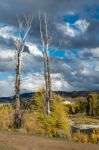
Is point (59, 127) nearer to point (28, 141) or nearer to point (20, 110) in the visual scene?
point (20, 110)

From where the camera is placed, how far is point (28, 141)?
851 inches

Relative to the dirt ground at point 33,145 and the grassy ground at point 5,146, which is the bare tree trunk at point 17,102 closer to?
the dirt ground at point 33,145

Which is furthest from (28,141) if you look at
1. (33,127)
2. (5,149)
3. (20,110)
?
(20,110)

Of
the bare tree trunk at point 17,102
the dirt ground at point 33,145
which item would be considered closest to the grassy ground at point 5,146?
the dirt ground at point 33,145

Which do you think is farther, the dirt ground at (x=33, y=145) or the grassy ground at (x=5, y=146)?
the dirt ground at (x=33, y=145)

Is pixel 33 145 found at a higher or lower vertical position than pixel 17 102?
lower

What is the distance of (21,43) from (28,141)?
18.2m

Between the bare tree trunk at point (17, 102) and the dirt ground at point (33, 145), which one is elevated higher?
the bare tree trunk at point (17, 102)

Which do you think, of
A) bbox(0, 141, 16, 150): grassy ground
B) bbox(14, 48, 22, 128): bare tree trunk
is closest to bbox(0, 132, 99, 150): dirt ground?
bbox(0, 141, 16, 150): grassy ground

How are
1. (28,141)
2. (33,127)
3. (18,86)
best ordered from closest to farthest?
(28,141), (33,127), (18,86)

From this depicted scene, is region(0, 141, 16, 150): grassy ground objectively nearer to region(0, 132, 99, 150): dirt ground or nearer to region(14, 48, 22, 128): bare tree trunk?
region(0, 132, 99, 150): dirt ground

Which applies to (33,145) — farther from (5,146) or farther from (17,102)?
(17,102)

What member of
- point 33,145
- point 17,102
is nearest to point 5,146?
point 33,145

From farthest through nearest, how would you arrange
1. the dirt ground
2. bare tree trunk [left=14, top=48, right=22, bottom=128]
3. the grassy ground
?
bare tree trunk [left=14, top=48, right=22, bottom=128], the dirt ground, the grassy ground
